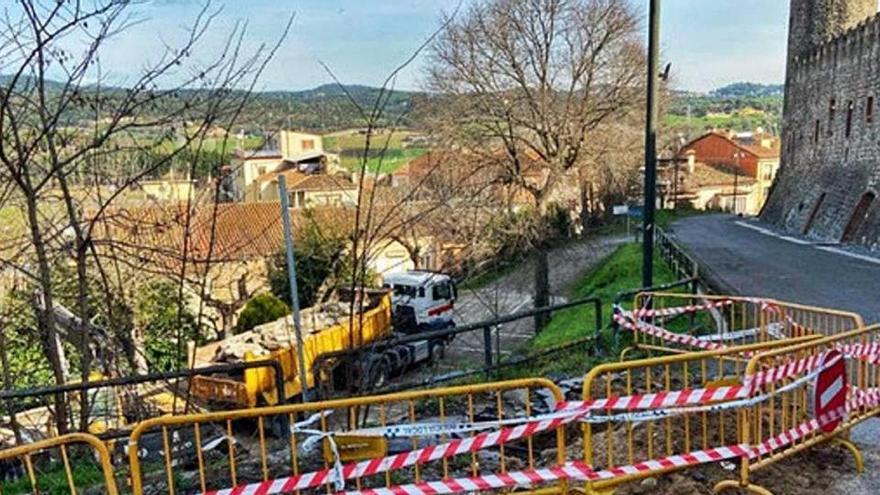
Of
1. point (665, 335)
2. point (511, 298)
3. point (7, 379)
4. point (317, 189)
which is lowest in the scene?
point (511, 298)

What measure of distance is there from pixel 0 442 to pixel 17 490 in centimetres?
222

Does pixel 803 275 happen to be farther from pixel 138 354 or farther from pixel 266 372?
pixel 138 354

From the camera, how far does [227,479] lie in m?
5.70

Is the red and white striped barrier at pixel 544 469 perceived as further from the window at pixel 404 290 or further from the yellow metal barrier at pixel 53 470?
the window at pixel 404 290

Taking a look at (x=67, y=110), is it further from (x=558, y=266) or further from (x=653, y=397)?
(x=558, y=266)

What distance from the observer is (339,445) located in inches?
188

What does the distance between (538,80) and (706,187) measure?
46.5 m

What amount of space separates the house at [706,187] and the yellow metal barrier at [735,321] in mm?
41020

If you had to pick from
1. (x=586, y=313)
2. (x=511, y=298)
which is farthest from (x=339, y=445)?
(x=511, y=298)

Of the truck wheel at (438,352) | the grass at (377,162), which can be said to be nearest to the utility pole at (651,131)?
the grass at (377,162)

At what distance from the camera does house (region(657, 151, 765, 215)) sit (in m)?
54.1

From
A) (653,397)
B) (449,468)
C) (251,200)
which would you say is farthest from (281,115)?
(251,200)

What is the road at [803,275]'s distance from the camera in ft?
19.9

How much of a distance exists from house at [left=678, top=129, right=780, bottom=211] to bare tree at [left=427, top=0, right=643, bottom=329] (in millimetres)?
48563
